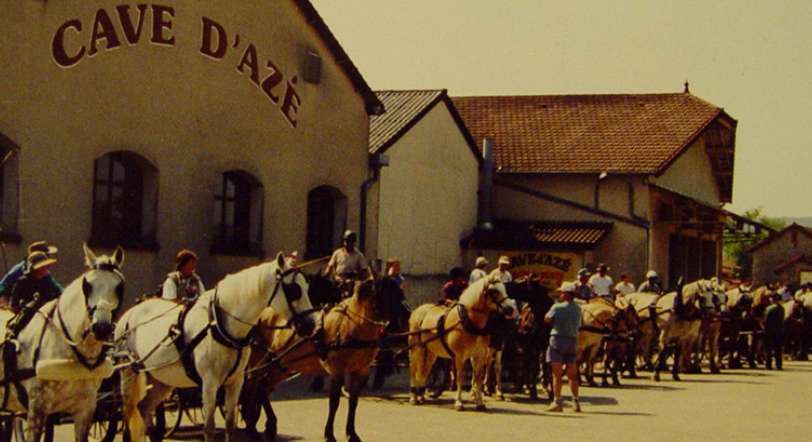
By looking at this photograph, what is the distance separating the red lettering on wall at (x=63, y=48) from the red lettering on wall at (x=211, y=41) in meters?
3.11

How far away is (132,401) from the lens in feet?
42.0

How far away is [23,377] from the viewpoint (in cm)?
1074

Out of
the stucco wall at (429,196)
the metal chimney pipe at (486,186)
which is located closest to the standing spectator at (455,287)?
the stucco wall at (429,196)

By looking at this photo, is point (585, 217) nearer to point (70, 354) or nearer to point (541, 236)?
point (541, 236)

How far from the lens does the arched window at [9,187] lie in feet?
63.6

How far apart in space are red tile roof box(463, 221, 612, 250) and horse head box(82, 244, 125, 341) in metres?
28.0

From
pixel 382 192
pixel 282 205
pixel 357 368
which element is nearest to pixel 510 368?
pixel 282 205

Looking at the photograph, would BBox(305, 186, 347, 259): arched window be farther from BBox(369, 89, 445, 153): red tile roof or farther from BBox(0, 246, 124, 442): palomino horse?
BBox(0, 246, 124, 442): palomino horse

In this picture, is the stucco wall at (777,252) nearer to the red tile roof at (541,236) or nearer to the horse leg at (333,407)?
the red tile roof at (541,236)

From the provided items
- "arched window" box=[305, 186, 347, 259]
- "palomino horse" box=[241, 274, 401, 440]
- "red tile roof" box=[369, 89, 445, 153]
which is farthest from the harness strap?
"red tile roof" box=[369, 89, 445, 153]

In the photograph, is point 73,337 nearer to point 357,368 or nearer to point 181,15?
point 357,368

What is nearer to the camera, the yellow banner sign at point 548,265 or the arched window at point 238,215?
the arched window at point 238,215

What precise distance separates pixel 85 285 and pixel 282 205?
1555cm

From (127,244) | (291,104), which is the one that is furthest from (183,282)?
(291,104)
